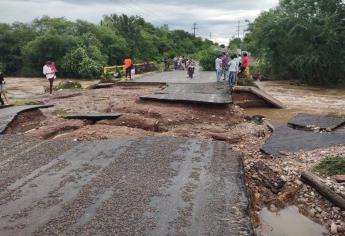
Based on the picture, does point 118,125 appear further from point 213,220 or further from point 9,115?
point 213,220

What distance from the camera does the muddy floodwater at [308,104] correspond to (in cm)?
1558

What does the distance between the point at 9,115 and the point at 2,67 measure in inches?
1321

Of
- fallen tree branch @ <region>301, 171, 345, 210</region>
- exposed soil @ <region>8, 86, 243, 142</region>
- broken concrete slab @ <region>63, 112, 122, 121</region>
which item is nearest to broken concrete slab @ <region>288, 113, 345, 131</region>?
exposed soil @ <region>8, 86, 243, 142</region>

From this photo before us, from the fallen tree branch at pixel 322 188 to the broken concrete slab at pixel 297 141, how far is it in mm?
1668

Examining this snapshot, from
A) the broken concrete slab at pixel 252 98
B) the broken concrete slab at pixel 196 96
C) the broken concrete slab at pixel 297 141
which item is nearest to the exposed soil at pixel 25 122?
the broken concrete slab at pixel 196 96

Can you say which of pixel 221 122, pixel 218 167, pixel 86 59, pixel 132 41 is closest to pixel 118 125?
pixel 221 122

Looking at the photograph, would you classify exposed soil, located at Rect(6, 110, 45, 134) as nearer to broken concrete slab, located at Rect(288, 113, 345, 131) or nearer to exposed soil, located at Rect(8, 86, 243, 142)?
exposed soil, located at Rect(8, 86, 243, 142)

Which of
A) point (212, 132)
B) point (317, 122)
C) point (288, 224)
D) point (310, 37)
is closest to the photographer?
point (288, 224)

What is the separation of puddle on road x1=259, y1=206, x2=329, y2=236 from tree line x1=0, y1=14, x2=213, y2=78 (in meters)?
32.7

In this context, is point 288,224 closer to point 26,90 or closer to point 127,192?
point 127,192

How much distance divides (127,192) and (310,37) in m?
25.0

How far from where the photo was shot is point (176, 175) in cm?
649

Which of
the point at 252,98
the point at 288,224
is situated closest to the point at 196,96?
the point at 252,98

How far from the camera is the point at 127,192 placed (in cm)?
575
